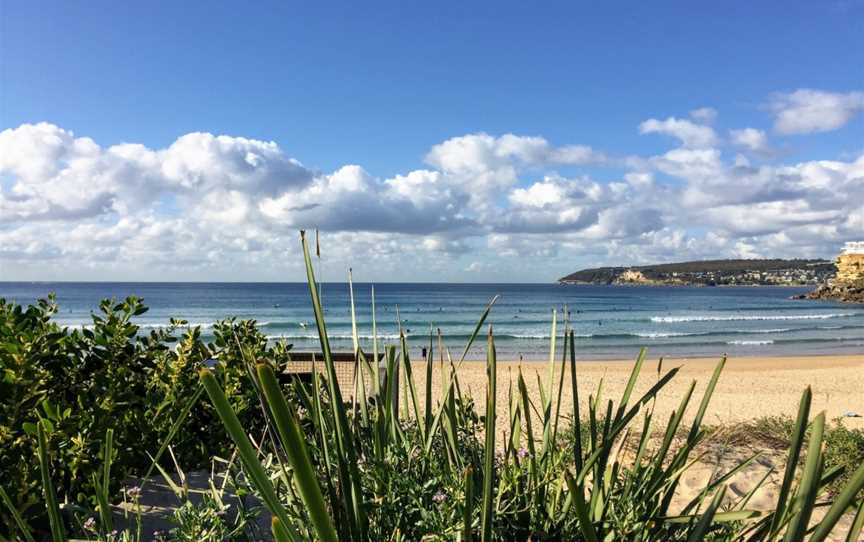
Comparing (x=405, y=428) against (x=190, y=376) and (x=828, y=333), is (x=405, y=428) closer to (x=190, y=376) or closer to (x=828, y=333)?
(x=190, y=376)

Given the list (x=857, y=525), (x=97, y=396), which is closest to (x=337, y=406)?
(x=857, y=525)

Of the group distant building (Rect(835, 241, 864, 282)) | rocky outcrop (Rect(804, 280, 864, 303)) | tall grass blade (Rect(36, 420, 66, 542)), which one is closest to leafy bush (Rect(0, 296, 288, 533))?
tall grass blade (Rect(36, 420, 66, 542))

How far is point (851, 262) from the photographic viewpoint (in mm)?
77625

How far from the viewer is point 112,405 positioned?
7.57 ft

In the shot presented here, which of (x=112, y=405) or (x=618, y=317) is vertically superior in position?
(x=112, y=405)

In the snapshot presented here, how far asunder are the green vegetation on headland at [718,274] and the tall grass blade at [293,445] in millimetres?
151022

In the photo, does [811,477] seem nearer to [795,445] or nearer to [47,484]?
[795,445]

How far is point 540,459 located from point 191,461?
6.67ft

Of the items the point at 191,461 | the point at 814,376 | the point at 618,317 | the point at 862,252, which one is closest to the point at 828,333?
the point at 618,317

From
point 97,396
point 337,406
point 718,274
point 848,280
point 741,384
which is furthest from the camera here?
point 718,274

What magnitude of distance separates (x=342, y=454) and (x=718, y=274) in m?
157

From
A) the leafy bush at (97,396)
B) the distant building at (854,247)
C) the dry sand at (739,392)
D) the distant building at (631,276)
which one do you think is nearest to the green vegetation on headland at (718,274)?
the distant building at (631,276)

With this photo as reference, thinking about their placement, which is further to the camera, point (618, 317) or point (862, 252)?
point (862, 252)

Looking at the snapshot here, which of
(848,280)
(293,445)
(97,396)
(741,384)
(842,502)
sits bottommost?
(741,384)
